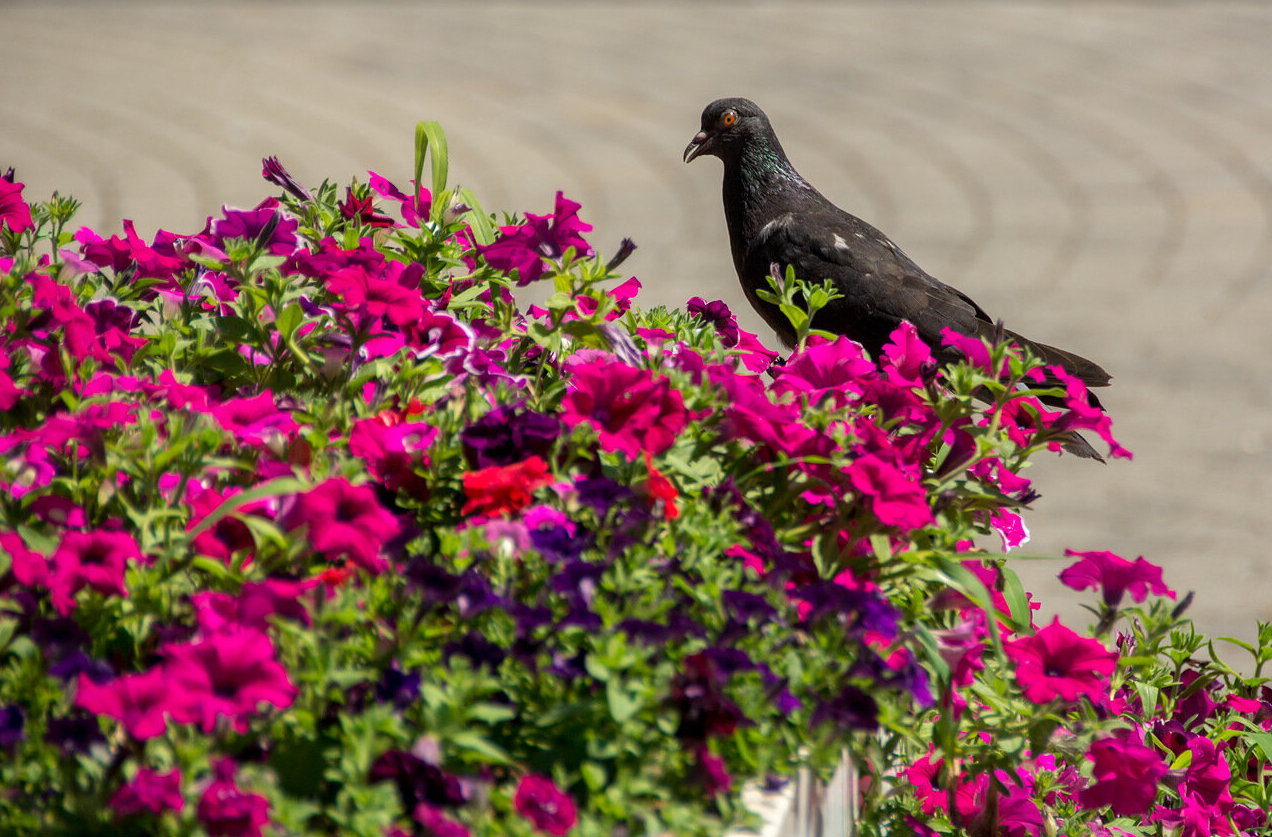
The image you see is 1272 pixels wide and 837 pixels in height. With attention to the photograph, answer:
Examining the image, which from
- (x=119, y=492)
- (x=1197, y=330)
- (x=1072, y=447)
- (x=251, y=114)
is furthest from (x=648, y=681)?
(x=251, y=114)

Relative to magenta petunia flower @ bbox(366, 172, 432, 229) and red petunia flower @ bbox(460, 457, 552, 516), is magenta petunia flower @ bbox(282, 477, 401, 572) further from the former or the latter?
magenta petunia flower @ bbox(366, 172, 432, 229)

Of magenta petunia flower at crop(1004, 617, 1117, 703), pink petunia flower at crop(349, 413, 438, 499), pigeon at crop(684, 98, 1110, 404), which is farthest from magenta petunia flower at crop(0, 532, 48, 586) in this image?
pigeon at crop(684, 98, 1110, 404)

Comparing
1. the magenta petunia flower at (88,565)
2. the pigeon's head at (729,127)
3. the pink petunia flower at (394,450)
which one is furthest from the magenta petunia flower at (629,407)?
the pigeon's head at (729,127)

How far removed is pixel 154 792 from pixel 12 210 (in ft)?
5.01

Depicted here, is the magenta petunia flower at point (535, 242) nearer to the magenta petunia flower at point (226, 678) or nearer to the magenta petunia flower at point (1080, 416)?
the magenta petunia flower at point (1080, 416)

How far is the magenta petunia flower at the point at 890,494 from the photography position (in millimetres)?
1737

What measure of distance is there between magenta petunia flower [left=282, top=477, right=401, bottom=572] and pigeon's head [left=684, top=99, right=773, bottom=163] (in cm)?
293

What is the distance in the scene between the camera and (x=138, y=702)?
141 centimetres

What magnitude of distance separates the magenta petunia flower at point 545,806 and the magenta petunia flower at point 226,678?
11.0 inches

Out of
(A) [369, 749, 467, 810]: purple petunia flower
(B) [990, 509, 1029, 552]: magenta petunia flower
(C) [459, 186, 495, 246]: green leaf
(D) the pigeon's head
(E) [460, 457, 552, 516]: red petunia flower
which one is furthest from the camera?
(D) the pigeon's head

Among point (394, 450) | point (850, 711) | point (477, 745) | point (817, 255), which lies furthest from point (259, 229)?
point (817, 255)

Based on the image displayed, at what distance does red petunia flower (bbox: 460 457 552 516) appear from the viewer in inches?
67.8

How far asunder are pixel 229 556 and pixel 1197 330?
6.11 meters

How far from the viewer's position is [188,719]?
54.8 inches
